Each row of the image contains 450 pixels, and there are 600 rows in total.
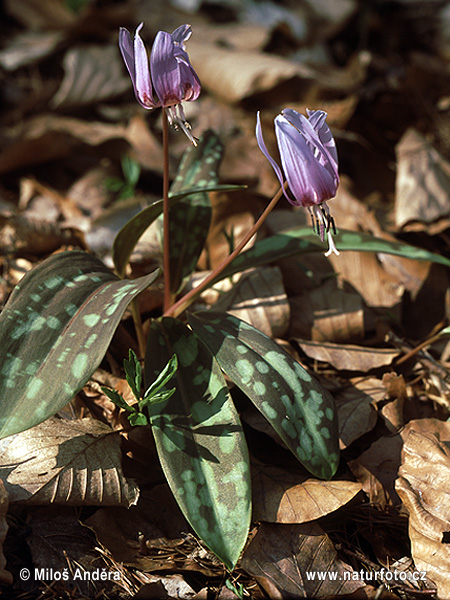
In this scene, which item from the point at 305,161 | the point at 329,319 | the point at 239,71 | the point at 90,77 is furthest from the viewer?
the point at 90,77

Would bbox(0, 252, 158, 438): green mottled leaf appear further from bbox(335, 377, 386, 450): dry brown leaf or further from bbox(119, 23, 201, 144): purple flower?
bbox(335, 377, 386, 450): dry brown leaf

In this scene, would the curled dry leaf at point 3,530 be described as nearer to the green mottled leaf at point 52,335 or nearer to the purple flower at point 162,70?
the green mottled leaf at point 52,335

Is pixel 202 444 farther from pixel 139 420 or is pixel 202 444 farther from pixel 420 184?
pixel 420 184

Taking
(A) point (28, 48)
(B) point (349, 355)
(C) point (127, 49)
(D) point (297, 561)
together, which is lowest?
(D) point (297, 561)

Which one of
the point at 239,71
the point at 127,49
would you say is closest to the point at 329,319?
the point at 127,49

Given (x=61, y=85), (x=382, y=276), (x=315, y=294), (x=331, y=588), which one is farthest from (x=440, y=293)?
(x=61, y=85)

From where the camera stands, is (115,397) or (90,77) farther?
(90,77)

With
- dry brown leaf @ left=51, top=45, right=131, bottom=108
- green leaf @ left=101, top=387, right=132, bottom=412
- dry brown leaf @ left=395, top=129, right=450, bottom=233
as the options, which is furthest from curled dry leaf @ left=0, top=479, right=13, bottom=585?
dry brown leaf @ left=51, top=45, right=131, bottom=108
